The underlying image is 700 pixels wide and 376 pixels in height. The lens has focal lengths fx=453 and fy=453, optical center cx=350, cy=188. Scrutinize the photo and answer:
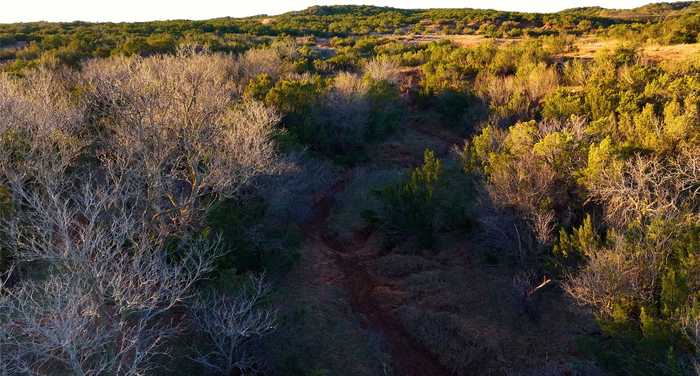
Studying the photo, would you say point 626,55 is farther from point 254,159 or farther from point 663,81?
point 254,159

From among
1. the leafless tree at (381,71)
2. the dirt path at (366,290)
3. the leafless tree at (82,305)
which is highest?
the leafless tree at (381,71)

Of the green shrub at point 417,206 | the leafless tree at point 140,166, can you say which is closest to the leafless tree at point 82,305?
the leafless tree at point 140,166

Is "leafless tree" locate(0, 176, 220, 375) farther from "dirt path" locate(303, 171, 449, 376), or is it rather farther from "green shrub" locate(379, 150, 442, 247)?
"green shrub" locate(379, 150, 442, 247)

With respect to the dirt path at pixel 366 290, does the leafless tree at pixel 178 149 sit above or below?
above

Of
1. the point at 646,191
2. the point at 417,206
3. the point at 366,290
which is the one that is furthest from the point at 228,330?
the point at 646,191

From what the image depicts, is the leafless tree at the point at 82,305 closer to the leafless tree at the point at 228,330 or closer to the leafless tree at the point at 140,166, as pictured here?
the leafless tree at the point at 140,166

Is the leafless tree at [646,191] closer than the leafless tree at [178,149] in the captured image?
Yes

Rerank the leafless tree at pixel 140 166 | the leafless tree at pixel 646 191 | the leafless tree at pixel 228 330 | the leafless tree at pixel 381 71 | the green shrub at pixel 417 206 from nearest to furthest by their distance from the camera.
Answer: the leafless tree at pixel 228 330 < the leafless tree at pixel 140 166 < the leafless tree at pixel 646 191 < the green shrub at pixel 417 206 < the leafless tree at pixel 381 71

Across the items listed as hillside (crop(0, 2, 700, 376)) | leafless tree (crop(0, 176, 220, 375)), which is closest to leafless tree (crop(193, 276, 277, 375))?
hillside (crop(0, 2, 700, 376))

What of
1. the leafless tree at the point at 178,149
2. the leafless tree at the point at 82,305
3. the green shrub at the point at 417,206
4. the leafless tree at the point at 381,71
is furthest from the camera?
the leafless tree at the point at 381,71
